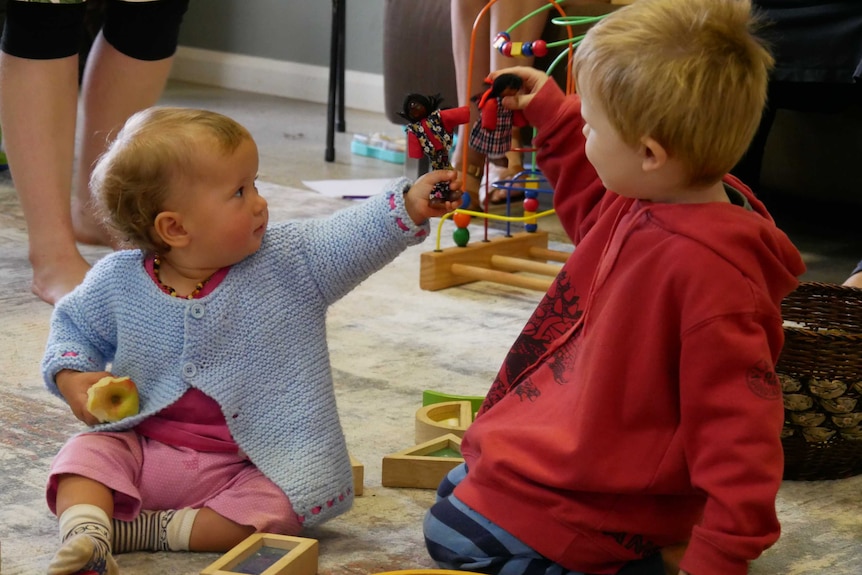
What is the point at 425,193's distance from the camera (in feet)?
3.65

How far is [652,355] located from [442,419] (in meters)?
0.52

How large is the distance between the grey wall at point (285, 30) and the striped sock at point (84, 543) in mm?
3440

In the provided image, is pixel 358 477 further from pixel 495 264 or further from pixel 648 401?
pixel 495 264

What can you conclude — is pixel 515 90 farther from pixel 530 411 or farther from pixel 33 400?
pixel 33 400

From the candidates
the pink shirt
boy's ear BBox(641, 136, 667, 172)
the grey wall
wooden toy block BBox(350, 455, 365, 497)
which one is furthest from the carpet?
the grey wall

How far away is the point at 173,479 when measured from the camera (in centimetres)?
113

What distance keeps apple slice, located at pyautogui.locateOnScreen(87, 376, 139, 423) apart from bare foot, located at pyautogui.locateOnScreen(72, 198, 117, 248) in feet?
3.66

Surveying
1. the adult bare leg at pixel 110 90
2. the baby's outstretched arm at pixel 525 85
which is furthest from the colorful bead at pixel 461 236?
the baby's outstretched arm at pixel 525 85

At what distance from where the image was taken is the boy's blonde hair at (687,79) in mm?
910

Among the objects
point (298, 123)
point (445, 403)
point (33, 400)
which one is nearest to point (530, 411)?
point (445, 403)

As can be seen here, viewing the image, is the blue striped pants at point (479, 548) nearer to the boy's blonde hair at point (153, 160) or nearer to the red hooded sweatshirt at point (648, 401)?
the red hooded sweatshirt at point (648, 401)

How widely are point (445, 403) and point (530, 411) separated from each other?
1.28 ft

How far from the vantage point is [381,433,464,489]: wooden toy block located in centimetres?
127

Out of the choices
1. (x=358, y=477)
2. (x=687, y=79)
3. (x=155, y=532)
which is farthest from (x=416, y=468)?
(x=687, y=79)
